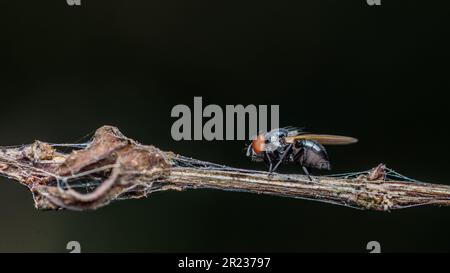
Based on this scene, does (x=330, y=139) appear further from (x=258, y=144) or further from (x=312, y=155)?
(x=258, y=144)

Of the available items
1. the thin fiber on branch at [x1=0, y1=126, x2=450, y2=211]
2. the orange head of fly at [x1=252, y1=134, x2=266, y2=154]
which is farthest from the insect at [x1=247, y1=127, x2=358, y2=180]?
the thin fiber on branch at [x1=0, y1=126, x2=450, y2=211]

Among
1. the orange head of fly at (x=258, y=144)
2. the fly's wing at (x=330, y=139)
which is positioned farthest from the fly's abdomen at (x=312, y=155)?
the orange head of fly at (x=258, y=144)

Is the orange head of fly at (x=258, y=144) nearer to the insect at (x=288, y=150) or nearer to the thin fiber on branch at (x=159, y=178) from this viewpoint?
the insect at (x=288, y=150)

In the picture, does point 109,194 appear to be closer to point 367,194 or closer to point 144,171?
point 144,171

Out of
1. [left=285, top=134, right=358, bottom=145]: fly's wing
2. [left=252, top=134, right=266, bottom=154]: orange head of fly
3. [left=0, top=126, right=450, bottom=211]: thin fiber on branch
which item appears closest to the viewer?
[left=0, top=126, right=450, bottom=211]: thin fiber on branch

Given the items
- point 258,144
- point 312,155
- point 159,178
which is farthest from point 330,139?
point 159,178

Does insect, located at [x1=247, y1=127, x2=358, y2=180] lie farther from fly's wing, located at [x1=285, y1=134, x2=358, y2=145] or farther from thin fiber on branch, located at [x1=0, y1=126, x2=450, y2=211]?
thin fiber on branch, located at [x1=0, y1=126, x2=450, y2=211]
